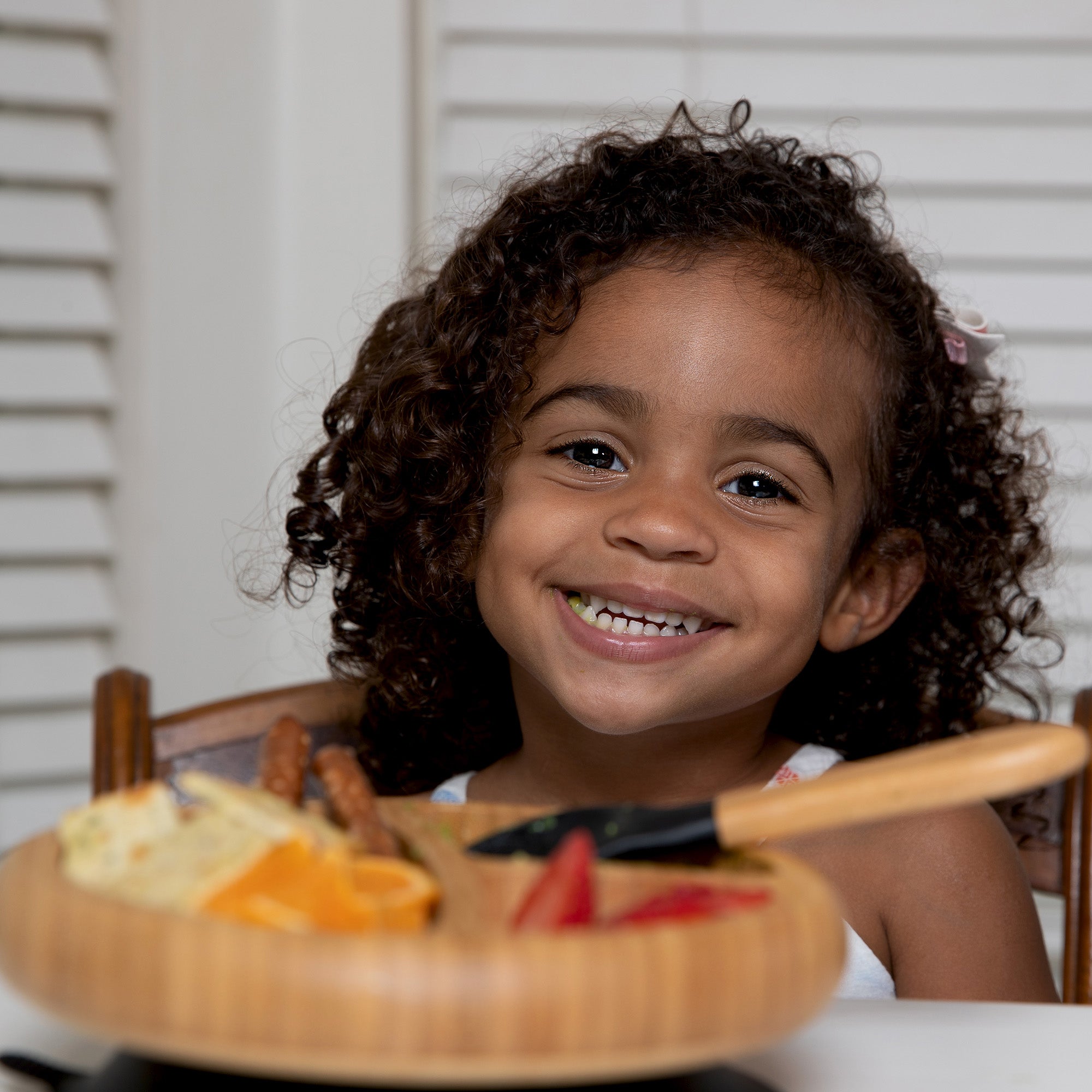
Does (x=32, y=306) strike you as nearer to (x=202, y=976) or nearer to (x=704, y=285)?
(x=704, y=285)

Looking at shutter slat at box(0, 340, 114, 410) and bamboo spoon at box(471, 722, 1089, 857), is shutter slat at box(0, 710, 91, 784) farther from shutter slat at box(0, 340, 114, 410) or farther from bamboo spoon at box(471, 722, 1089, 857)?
bamboo spoon at box(471, 722, 1089, 857)

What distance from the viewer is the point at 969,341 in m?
1.25

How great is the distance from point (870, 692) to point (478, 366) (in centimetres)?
50

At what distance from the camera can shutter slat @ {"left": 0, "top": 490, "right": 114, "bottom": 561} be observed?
1724 mm

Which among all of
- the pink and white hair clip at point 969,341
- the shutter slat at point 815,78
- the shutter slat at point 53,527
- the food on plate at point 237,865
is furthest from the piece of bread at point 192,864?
the shutter slat at point 815,78

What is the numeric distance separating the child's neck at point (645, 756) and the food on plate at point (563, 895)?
762 mm

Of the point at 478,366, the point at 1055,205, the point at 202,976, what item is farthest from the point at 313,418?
the point at 202,976

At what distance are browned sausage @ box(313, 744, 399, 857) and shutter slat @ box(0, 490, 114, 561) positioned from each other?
126 centimetres

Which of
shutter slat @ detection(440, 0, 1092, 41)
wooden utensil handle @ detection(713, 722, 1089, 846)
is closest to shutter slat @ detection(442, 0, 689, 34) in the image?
shutter slat @ detection(440, 0, 1092, 41)

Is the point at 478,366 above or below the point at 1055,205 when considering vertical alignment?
below

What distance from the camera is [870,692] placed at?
4.37 feet

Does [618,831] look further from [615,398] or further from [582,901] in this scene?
[615,398]

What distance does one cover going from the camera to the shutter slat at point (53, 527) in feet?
5.65

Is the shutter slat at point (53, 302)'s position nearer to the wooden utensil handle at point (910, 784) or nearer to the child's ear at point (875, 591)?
the child's ear at point (875, 591)
